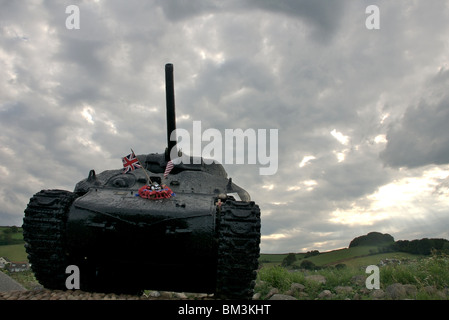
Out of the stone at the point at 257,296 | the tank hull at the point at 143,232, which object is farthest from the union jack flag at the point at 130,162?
the stone at the point at 257,296

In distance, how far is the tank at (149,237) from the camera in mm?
6586

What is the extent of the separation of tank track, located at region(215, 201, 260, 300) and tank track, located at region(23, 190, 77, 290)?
273 centimetres

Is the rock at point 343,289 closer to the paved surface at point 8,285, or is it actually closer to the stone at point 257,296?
the stone at point 257,296

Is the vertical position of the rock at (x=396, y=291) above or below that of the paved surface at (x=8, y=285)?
above

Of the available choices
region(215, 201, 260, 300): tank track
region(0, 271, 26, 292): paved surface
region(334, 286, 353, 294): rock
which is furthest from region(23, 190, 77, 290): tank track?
region(334, 286, 353, 294): rock

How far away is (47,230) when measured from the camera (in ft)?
22.4

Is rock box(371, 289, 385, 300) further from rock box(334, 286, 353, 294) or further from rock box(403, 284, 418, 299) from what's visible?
rock box(334, 286, 353, 294)

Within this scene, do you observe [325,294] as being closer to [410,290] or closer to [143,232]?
[410,290]

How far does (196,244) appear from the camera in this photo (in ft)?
21.9

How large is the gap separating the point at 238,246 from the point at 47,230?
3.25 m

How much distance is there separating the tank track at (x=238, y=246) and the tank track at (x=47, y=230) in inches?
108

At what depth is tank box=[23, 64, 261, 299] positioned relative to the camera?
6.59 meters
